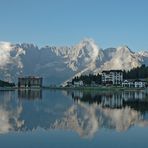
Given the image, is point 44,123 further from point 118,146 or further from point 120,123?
point 118,146

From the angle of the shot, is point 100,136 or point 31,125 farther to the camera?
point 31,125

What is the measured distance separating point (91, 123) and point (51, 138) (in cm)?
1539

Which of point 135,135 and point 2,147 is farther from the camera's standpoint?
point 135,135

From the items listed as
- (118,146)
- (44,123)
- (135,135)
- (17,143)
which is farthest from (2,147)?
(44,123)

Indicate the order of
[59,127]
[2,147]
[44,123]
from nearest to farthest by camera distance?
[2,147] → [59,127] → [44,123]

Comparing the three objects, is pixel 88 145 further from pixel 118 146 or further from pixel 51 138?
pixel 51 138

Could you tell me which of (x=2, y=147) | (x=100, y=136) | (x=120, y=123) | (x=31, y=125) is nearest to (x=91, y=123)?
(x=120, y=123)

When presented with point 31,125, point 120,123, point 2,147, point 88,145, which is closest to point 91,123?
point 120,123

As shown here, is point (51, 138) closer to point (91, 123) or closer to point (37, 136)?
point (37, 136)

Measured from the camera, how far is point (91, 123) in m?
59.5

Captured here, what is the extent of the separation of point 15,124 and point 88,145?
19573mm

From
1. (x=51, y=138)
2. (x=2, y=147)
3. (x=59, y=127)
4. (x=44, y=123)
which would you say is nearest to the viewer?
(x=2, y=147)

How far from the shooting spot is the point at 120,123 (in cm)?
5978

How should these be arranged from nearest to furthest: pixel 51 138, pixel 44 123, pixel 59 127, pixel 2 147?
pixel 2 147, pixel 51 138, pixel 59 127, pixel 44 123
